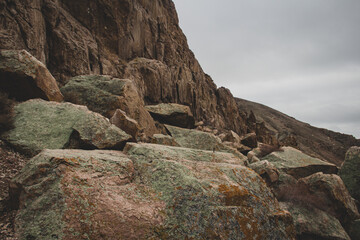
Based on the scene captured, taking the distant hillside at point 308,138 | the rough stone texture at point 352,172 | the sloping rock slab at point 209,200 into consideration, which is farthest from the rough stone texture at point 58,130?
the distant hillside at point 308,138

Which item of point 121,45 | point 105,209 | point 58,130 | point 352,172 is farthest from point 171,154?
point 121,45

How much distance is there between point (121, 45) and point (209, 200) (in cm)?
3554

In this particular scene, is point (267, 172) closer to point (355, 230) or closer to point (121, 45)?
point (355, 230)

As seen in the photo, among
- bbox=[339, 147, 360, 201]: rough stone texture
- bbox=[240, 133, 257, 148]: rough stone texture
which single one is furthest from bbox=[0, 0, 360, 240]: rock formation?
bbox=[240, 133, 257, 148]: rough stone texture

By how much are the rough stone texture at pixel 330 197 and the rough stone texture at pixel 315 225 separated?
0.52 m

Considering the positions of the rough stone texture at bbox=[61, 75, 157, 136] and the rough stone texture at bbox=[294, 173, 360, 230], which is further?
the rough stone texture at bbox=[61, 75, 157, 136]

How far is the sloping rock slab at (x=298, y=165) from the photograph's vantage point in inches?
628

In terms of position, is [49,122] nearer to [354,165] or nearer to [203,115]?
[354,165]

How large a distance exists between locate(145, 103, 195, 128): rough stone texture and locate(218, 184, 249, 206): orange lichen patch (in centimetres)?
1610

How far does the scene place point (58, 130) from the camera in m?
7.82

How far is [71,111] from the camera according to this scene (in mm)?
8812

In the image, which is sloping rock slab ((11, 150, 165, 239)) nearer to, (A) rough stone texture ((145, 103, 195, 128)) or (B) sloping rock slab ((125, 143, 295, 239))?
(B) sloping rock slab ((125, 143, 295, 239))

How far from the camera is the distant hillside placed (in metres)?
54.3

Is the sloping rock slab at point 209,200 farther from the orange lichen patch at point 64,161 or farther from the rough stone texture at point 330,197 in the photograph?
the rough stone texture at point 330,197
